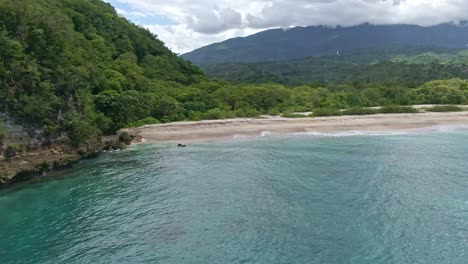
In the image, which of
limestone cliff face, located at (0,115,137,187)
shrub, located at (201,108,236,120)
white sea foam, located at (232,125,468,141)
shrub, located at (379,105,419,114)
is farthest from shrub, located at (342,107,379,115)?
limestone cliff face, located at (0,115,137,187)

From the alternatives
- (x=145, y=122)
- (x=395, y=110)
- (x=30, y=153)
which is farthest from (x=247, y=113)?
(x=30, y=153)

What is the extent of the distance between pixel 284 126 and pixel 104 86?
2645 centimetres

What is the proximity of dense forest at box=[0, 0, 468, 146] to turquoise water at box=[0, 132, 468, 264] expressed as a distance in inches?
313

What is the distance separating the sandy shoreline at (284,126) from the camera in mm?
53531

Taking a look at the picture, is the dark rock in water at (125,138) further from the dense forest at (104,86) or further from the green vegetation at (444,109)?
the green vegetation at (444,109)

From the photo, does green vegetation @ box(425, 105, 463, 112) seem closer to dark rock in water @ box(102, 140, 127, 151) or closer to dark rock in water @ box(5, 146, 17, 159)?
dark rock in water @ box(102, 140, 127, 151)

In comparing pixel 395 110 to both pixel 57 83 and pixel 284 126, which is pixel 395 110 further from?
pixel 57 83

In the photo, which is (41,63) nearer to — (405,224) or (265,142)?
(265,142)

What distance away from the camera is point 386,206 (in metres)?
26.8

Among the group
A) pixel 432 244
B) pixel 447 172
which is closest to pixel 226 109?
pixel 447 172

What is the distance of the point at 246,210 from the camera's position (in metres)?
26.9

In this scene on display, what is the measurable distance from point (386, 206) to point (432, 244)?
5.46 metres

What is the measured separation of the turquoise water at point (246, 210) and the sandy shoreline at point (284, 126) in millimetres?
11135

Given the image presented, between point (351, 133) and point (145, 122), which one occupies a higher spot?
point (145, 122)
